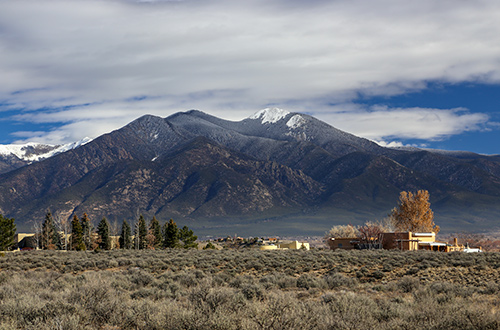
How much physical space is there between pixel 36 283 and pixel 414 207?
96266 millimetres

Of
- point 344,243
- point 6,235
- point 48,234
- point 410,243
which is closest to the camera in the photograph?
point 410,243

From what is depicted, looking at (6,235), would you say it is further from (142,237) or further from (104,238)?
(142,237)

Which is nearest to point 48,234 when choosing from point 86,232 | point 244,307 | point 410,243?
point 86,232

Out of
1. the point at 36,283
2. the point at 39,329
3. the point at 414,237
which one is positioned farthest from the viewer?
the point at 414,237

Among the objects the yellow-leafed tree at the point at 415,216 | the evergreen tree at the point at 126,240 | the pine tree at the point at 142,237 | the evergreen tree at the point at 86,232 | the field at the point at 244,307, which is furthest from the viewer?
the yellow-leafed tree at the point at 415,216

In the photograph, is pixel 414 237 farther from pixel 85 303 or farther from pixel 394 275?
pixel 85 303

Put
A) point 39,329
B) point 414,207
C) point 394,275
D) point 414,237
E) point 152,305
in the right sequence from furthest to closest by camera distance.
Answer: point 414,207, point 414,237, point 394,275, point 152,305, point 39,329

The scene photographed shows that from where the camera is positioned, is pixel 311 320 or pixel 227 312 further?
pixel 227 312

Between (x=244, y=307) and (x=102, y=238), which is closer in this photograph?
(x=244, y=307)

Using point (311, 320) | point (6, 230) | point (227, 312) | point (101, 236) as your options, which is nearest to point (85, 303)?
point (227, 312)

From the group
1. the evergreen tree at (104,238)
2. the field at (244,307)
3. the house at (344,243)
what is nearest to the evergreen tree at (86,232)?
the evergreen tree at (104,238)

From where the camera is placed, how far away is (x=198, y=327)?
14.5 meters

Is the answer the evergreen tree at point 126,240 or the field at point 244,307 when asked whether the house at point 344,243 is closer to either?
the evergreen tree at point 126,240

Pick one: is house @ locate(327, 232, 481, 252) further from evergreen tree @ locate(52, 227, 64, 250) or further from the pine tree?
evergreen tree @ locate(52, 227, 64, 250)
